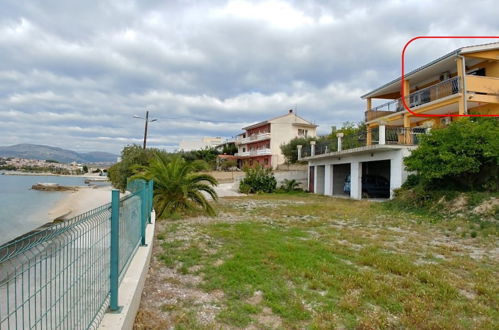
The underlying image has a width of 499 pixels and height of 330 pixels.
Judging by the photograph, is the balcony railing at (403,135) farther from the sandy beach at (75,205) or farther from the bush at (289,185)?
the sandy beach at (75,205)

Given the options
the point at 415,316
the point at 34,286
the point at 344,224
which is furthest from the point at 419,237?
the point at 34,286

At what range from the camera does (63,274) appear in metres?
2.34

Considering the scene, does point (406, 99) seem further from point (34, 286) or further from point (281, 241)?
point (34, 286)

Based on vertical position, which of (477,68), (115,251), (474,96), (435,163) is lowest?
(115,251)

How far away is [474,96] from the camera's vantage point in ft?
55.0

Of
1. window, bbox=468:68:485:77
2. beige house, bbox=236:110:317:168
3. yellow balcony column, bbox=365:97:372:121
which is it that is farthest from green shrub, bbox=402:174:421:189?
beige house, bbox=236:110:317:168

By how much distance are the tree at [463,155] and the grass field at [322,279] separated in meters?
2.59

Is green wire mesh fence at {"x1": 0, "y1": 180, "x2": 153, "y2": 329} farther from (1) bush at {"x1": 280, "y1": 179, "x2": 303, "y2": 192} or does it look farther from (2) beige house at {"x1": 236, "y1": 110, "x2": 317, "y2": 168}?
(2) beige house at {"x1": 236, "y1": 110, "x2": 317, "y2": 168}

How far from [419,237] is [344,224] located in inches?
90.6

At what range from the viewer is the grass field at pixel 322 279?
355 cm

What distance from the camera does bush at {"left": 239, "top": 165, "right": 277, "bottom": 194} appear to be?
24812 mm

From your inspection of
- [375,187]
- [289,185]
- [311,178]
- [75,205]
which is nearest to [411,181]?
[375,187]

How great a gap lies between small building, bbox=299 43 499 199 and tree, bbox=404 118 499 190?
1995 millimetres

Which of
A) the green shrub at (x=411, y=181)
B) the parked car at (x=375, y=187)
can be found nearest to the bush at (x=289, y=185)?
the parked car at (x=375, y=187)
